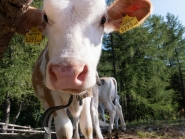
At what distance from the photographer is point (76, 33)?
2682mm

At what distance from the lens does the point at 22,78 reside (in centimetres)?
1195

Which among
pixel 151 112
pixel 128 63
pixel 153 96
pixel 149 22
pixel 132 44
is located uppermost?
pixel 149 22

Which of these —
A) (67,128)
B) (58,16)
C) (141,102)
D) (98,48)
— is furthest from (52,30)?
(141,102)

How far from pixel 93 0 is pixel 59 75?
1276mm

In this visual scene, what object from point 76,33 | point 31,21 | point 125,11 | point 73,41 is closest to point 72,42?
point 73,41

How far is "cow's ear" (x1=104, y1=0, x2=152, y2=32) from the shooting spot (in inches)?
146

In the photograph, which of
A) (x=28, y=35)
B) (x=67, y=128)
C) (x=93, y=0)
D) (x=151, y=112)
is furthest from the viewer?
(x=151, y=112)

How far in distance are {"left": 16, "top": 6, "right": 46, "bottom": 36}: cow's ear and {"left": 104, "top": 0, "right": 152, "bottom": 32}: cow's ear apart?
0.97 m

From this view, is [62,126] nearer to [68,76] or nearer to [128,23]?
[68,76]

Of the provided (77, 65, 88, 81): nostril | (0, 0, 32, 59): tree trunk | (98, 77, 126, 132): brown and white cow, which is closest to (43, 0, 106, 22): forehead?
(77, 65, 88, 81): nostril

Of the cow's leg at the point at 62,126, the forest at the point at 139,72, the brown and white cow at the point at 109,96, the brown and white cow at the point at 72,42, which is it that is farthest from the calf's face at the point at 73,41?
the forest at the point at 139,72

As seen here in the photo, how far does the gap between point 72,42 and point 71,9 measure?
564 millimetres

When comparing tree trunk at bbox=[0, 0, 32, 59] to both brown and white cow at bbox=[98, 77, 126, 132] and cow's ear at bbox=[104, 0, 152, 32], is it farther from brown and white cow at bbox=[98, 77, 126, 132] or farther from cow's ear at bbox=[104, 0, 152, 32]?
brown and white cow at bbox=[98, 77, 126, 132]

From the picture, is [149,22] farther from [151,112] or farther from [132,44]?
[151,112]
